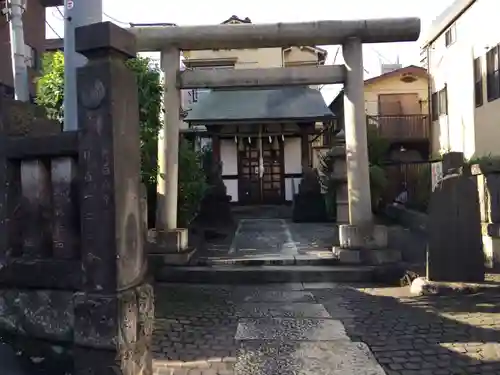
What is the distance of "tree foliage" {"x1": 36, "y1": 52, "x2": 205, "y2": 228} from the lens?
22.8ft

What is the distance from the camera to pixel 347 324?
5492mm

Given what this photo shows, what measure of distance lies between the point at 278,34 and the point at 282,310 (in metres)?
5.11

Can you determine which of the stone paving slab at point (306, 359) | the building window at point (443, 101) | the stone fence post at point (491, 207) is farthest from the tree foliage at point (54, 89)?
the building window at point (443, 101)

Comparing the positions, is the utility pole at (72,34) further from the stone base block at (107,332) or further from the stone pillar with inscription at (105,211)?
the stone base block at (107,332)

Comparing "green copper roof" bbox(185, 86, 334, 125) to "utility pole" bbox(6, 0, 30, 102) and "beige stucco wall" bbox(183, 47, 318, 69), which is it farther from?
"utility pole" bbox(6, 0, 30, 102)

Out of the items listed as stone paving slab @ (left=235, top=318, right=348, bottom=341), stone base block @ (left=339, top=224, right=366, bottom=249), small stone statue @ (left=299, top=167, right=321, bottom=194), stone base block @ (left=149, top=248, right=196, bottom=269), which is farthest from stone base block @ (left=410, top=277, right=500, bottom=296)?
small stone statue @ (left=299, top=167, right=321, bottom=194)

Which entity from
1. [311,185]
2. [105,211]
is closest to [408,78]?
[311,185]

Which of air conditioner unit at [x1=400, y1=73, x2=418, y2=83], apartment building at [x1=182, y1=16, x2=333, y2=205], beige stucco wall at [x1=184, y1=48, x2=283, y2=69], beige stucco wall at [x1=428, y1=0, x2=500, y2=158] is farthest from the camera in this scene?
air conditioner unit at [x1=400, y1=73, x2=418, y2=83]

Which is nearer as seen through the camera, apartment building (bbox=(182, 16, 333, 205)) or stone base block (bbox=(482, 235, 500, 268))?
stone base block (bbox=(482, 235, 500, 268))

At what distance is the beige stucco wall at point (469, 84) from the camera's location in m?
14.2

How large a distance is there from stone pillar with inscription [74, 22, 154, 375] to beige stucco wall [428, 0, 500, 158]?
13.3 meters

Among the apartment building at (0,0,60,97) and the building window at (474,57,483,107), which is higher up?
the apartment building at (0,0,60,97)

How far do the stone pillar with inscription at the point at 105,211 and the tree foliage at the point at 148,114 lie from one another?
168 cm

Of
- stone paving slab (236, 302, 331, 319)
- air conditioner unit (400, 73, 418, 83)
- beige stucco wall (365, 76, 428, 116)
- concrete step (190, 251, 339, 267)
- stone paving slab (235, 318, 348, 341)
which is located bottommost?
stone paving slab (236, 302, 331, 319)
